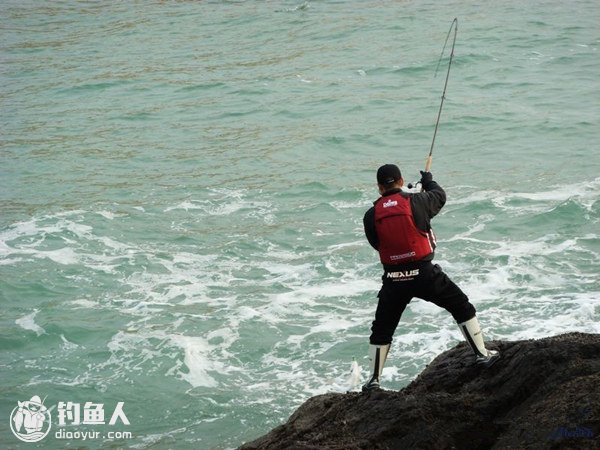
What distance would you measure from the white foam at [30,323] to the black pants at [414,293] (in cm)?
575

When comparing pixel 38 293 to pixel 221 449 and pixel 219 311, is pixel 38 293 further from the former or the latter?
pixel 221 449

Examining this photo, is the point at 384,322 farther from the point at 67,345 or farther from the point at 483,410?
the point at 67,345

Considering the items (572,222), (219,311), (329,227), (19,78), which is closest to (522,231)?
(572,222)

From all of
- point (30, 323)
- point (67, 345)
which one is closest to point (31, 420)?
point (67, 345)

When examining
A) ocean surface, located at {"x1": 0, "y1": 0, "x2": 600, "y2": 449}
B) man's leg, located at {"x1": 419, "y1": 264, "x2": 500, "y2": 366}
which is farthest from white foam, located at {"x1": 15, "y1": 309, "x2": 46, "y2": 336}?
man's leg, located at {"x1": 419, "y1": 264, "x2": 500, "y2": 366}

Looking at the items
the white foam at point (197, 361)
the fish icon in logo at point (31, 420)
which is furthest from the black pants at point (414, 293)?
the fish icon in logo at point (31, 420)

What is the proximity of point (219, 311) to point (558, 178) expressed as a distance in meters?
7.30

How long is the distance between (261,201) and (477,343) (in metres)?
9.48

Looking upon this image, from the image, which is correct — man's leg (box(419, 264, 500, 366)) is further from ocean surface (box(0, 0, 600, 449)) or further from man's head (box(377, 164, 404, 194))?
ocean surface (box(0, 0, 600, 449))

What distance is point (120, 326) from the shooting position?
11352 mm

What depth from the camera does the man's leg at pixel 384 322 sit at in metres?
6.76

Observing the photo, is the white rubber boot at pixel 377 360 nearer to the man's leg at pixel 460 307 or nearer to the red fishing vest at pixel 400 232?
the man's leg at pixel 460 307

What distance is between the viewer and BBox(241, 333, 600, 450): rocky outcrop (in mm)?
5625

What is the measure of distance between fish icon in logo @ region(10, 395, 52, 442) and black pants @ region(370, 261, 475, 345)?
3.75 meters
